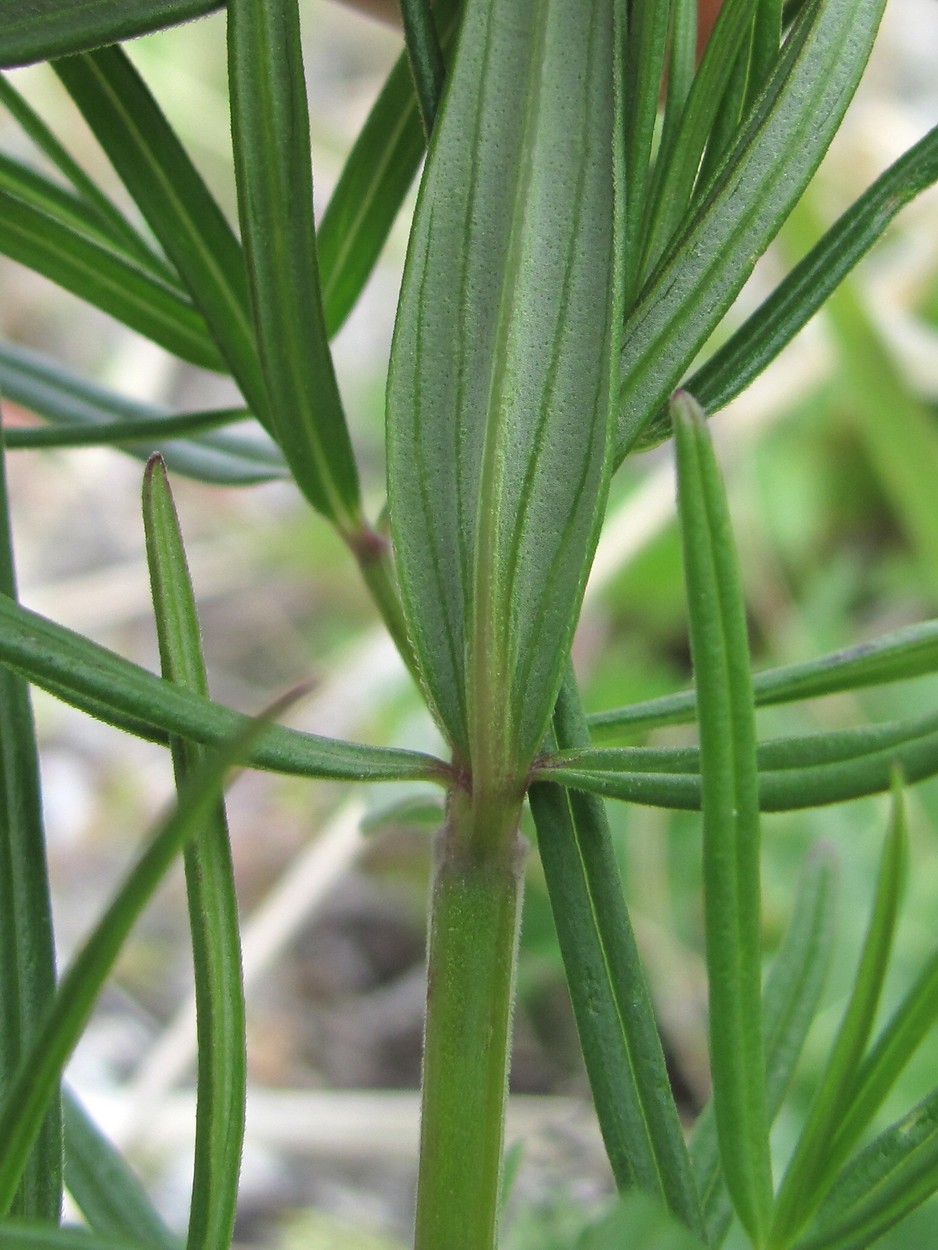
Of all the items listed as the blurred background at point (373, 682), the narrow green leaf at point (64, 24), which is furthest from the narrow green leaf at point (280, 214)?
the blurred background at point (373, 682)

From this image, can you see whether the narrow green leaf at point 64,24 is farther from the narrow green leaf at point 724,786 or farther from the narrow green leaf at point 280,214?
the narrow green leaf at point 724,786

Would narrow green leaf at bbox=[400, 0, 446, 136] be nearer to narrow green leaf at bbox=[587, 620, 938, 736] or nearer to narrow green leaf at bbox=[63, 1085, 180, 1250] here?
narrow green leaf at bbox=[587, 620, 938, 736]

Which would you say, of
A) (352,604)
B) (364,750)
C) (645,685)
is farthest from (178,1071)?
→ (364,750)

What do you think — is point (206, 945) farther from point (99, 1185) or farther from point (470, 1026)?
point (99, 1185)

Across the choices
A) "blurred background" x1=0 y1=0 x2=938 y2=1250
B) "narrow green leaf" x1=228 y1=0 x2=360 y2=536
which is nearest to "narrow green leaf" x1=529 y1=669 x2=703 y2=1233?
"narrow green leaf" x1=228 y1=0 x2=360 y2=536

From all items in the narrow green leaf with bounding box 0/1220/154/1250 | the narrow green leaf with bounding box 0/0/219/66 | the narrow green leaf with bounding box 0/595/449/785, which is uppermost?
the narrow green leaf with bounding box 0/0/219/66

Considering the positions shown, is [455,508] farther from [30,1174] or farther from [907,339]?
[907,339]
